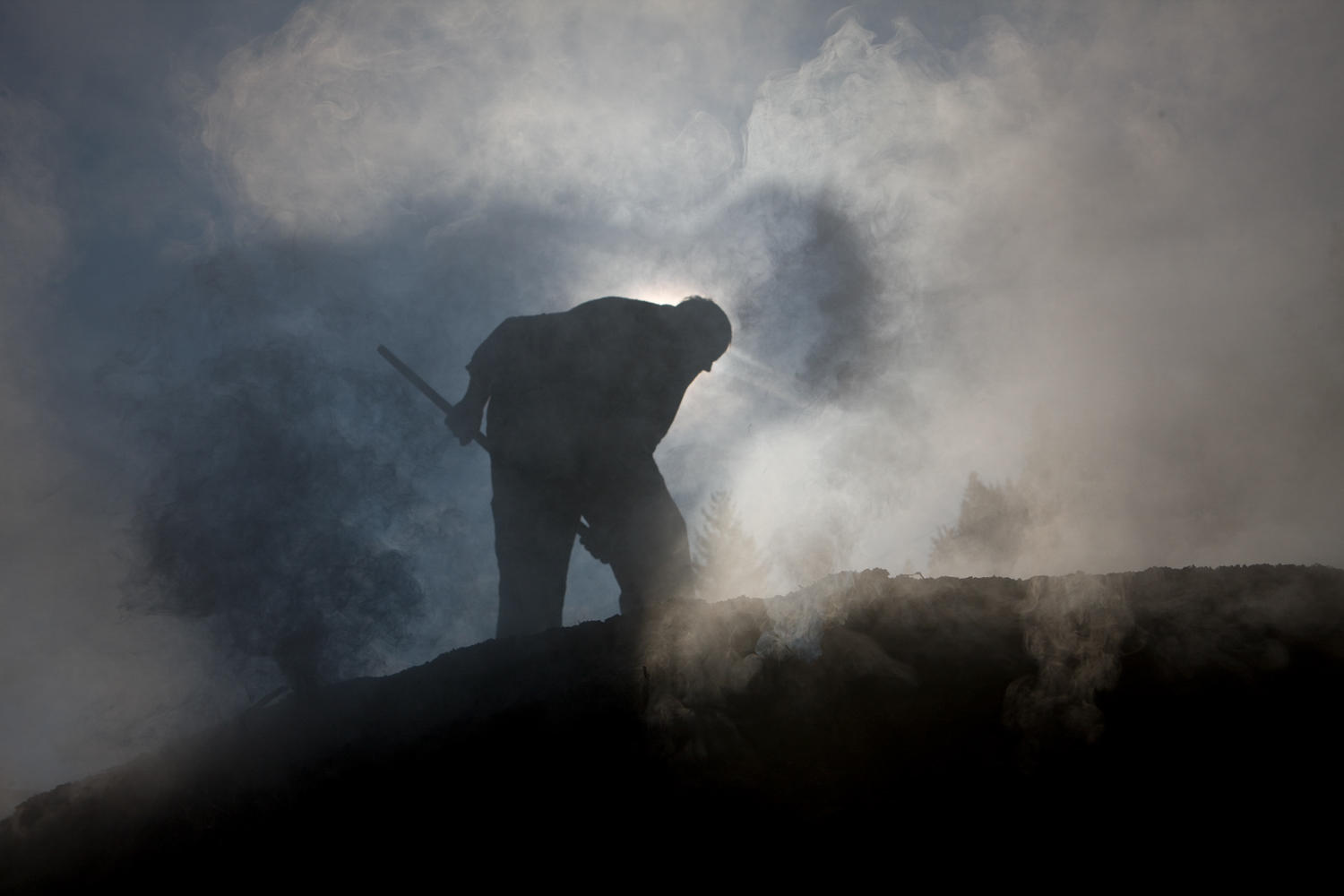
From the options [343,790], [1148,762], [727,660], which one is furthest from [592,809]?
[1148,762]

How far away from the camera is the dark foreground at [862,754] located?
6.53 feet

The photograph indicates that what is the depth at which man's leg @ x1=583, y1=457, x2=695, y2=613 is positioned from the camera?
5848 mm

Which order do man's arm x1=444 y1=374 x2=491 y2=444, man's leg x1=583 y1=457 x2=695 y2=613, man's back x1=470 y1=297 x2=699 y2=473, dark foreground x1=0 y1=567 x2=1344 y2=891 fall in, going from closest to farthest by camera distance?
dark foreground x1=0 y1=567 x2=1344 y2=891
man's leg x1=583 y1=457 x2=695 y2=613
man's back x1=470 y1=297 x2=699 y2=473
man's arm x1=444 y1=374 x2=491 y2=444

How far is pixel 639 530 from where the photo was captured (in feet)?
19.6

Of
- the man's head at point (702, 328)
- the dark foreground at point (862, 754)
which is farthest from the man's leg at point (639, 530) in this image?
the dark foreground at point (862, 754)

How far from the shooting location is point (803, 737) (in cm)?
241

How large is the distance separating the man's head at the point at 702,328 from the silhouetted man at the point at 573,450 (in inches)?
11.7

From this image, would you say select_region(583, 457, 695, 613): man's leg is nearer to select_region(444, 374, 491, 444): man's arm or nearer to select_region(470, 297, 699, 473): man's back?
select_region(470, 297, 699, 473): man's back

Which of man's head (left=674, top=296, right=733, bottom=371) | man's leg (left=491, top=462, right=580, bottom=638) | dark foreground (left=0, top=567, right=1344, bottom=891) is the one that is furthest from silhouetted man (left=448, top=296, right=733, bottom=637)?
dark foreground (left=0, top=567, right=1344, bottom=891)

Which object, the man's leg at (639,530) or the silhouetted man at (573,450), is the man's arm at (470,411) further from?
the man's leg at (639,530)

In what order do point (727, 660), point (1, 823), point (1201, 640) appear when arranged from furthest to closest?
point (1, 823)
point (727, 660)
point (1201, 640)

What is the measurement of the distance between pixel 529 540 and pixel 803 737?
3948mm

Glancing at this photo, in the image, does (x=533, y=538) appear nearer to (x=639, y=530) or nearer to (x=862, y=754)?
(x=639, y=530)

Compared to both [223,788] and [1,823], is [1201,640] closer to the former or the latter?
[223,788]
